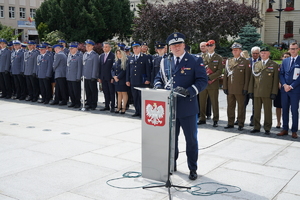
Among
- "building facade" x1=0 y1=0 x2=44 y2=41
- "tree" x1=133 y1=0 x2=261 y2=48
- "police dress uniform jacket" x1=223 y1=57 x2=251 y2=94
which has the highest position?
"building facade" x1=0 y1=0 x2=44 y2=41

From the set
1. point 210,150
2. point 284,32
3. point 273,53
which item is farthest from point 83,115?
point 284,32

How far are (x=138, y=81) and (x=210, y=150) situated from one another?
4048mm

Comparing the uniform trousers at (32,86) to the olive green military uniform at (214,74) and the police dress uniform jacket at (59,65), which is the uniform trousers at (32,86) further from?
the olive green military uniform at (214,74)

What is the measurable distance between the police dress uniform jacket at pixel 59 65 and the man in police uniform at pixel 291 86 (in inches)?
267

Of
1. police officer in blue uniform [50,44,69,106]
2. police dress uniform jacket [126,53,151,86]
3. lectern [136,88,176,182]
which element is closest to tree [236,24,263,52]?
police officer in blue uniform [50,44,69,106]

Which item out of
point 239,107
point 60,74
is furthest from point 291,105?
point 60,74

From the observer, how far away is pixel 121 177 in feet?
18.1

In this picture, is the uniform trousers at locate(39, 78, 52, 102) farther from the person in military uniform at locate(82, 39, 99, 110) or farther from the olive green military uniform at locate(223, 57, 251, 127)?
the olive green military uniform at locate(223, 57, 251, 127)

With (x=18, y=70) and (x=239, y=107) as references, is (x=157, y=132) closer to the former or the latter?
(x=239, y=107)

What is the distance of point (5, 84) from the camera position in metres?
14.3

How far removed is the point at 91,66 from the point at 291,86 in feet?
19.5

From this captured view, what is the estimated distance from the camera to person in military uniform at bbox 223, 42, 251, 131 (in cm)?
895

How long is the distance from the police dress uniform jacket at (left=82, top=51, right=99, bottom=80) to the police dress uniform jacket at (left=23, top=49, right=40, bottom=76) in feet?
8.09

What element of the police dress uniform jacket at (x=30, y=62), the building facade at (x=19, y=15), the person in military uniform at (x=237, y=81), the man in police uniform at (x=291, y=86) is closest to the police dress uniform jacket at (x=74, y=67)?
the police dress uniform jacket at (x=30, y=62)
